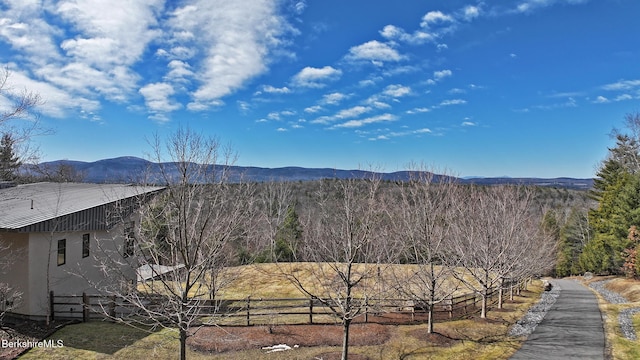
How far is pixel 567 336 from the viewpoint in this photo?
55.1 feet

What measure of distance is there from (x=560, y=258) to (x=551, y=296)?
102 ft

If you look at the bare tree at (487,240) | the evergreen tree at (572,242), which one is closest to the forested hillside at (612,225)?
the evergreen tree at (572,242)

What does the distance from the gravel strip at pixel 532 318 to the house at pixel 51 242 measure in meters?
17.1

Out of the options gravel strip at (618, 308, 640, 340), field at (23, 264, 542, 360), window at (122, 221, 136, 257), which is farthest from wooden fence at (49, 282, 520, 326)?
gravel strip at (618, 308, 640, 340)

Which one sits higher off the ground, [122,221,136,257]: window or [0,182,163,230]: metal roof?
[0,182,163,230]: metal roof

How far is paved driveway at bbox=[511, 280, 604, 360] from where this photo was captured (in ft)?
46.3

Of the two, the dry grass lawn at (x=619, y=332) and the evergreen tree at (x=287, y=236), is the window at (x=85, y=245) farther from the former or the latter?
the dry grass lawn at (x=619, y=332)

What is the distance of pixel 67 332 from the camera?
1537 cm

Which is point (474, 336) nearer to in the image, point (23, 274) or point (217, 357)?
point (217, 357)

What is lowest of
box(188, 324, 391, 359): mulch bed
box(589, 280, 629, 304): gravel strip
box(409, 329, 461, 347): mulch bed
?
box(589, 280, 629, 304): gravel strip

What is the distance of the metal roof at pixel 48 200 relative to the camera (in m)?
16.7

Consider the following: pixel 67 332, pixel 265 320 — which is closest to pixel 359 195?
pixel 265 320

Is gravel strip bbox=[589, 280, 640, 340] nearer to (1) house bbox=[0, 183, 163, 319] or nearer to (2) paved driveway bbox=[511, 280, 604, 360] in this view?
(2) paved driveway bbox=[511, 280, 604, 360]

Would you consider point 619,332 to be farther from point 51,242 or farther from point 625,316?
point 51,242
